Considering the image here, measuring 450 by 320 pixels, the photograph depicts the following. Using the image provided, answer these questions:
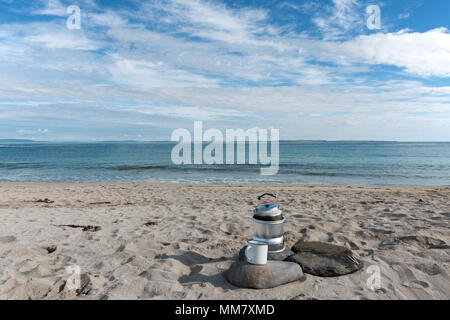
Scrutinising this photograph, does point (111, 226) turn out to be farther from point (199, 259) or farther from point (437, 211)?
point (437, 211)

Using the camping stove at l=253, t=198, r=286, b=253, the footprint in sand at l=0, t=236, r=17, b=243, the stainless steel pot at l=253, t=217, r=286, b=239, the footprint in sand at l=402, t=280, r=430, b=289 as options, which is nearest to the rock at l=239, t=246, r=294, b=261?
the camping stove at l=253, t=198, r=286, b=253

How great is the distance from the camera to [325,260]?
4074 mm

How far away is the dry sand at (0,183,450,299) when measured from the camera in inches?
139

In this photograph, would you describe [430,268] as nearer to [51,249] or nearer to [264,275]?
[264,275]

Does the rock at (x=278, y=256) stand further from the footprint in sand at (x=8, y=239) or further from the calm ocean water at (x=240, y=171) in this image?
the calm ocean water at (x=240, y=171)

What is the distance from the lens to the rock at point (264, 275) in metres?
3.54

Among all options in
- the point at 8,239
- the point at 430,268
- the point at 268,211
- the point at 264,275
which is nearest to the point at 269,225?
the point at 268,211

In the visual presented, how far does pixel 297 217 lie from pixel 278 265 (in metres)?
3.63

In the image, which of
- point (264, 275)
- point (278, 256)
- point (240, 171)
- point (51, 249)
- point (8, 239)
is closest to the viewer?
point (264, 275)

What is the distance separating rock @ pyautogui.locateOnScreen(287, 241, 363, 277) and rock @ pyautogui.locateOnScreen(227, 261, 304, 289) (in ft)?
0.95

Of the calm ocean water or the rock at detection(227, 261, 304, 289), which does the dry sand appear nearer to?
the rock at detection(227, 261, 304, 289)

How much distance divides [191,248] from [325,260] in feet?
7.40
